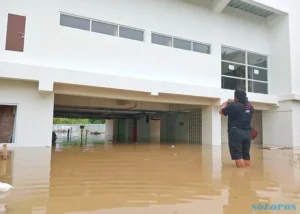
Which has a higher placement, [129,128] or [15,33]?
[15,33]

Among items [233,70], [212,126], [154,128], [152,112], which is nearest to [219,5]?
[233,70]

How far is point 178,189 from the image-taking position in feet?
10.7

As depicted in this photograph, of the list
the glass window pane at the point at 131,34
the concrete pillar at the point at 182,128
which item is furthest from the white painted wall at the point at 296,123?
the glass window pane at the point at 131,34

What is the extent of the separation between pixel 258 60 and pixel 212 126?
5.01 m

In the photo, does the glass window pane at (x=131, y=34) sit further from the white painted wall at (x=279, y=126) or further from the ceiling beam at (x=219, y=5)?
the white painted wall at (x=279, y=126)

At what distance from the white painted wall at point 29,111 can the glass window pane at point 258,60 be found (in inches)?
407

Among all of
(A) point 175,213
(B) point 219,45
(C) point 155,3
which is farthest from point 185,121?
(A) point 175,213

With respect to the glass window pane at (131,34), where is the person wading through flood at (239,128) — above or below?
below

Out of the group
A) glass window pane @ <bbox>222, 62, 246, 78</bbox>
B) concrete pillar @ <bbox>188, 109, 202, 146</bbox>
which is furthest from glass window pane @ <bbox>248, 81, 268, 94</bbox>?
concrete pillar @ <bbox>188, 109, 202, 146</bbox>

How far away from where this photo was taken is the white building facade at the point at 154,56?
27.7 feet

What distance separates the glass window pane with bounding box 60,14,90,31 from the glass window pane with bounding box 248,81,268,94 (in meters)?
8.75

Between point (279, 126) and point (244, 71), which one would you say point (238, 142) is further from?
point (279, 126)

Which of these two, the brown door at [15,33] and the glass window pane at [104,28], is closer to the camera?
the brown door at [15,33]

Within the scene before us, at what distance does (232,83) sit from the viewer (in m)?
13.1
